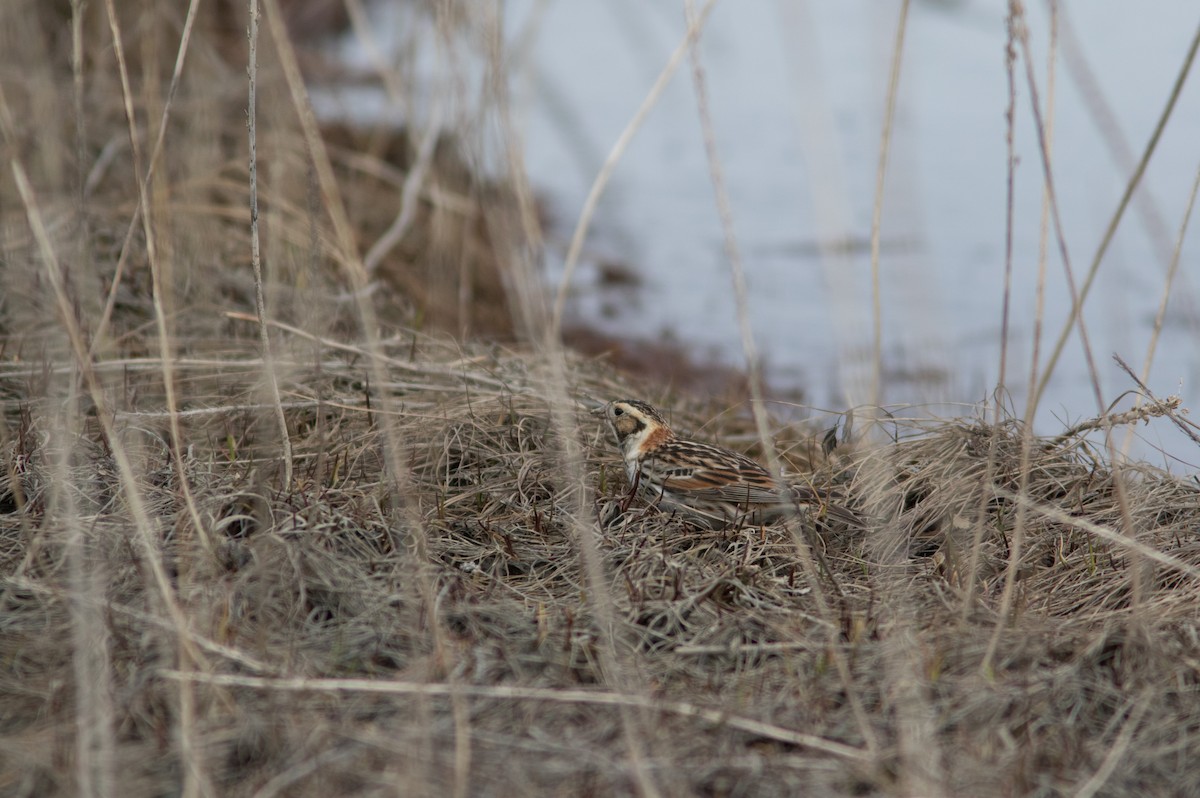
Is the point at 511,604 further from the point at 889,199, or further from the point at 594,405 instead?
the point at 889,199

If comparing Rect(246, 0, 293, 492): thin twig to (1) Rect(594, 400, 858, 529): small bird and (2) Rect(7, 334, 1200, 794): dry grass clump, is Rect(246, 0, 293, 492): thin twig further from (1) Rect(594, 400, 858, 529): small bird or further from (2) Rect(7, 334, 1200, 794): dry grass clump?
(1) Rect(594, 400, 858, 529): small bird

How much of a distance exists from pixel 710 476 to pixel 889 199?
1280 mm

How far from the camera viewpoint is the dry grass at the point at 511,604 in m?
2.59

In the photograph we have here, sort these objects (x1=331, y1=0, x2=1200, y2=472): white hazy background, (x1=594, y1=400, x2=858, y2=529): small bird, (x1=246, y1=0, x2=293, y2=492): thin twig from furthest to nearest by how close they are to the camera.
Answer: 1. (x1=331, y1=0, x2=1200, y2=472): white hazy background
2. (x1=594, y1=400, x2=858, y2=529): small bird
3. (x1=246, y1=0, x2=293, y2=492): thin twig

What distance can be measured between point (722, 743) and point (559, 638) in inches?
23.9

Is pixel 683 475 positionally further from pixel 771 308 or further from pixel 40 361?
pixel 771 308

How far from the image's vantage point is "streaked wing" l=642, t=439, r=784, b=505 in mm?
4000

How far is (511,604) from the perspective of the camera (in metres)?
3.28

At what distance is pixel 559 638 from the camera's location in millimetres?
3094

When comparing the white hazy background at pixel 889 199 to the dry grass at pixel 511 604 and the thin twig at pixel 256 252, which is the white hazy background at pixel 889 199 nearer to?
the dry grass at pixel 511 604

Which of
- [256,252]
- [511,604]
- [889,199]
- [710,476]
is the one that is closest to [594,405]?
[710,476]

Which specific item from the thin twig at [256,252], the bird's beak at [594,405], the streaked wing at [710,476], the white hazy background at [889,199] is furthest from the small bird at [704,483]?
the thin twig at [256,252]

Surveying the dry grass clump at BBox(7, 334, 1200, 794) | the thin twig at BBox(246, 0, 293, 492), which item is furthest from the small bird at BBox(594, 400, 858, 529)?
the thin twig at BBox(246, 0, 293, 492)

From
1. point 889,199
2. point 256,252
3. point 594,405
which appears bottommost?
point 594,405
